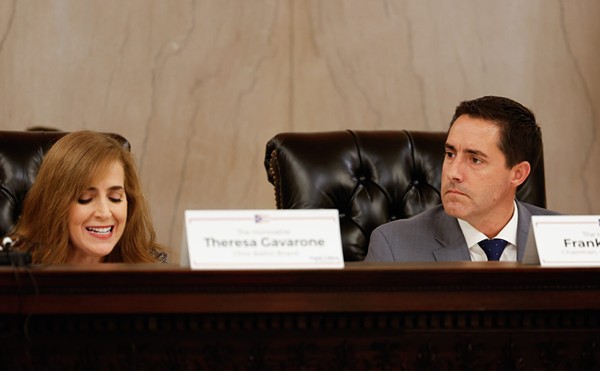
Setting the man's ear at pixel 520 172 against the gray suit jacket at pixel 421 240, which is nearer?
the gray suit jacket at pixel 421 240

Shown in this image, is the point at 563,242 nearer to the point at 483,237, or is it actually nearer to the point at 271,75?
the point at 483,237

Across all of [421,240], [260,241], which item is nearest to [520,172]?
[421,240]

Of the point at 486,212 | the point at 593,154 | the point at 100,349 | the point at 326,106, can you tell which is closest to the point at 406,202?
the point at 486,212

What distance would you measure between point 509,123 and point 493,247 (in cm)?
37

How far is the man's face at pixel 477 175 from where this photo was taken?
8.75 ft

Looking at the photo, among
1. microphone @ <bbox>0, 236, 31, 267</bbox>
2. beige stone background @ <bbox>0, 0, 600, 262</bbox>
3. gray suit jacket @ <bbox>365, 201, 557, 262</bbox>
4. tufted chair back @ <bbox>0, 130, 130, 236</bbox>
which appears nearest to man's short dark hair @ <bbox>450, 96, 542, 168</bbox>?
gray suit jacket @ <bbox>365, 201, 557, 262</bbox>

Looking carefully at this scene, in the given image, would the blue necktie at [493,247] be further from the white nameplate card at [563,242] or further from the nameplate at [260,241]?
the nameplate at [260,241]

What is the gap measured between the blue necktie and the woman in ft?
2.94

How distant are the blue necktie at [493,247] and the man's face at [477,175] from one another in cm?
8

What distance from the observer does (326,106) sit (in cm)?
373

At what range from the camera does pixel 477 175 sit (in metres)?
2.74

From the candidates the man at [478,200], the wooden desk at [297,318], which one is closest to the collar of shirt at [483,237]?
the man at [478,200]

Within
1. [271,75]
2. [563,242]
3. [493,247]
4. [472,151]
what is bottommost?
[493,247]

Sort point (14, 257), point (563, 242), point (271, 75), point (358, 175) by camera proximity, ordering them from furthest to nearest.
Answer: point (271, 75)
point (358, 175)
point (563, 242)
point (14, 257)
